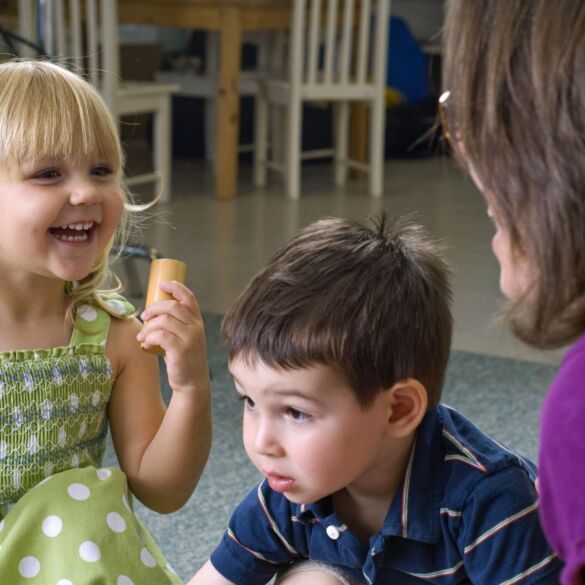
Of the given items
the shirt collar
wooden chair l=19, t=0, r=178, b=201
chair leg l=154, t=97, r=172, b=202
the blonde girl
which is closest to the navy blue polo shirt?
the shirt collar

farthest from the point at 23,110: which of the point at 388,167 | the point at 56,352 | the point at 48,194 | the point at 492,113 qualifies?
the point at 388,167

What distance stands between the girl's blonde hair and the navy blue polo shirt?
39 cm

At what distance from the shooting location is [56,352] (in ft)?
3.76

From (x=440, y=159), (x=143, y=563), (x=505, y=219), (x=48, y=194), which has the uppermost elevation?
(x=505, y=219)

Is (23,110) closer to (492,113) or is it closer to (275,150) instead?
(492,113)

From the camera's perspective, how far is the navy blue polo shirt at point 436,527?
3.14 ft

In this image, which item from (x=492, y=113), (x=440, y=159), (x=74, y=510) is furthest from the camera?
(x=440, y=159)

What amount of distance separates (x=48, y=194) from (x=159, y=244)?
212 cm

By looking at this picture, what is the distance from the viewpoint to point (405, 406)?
100 cm

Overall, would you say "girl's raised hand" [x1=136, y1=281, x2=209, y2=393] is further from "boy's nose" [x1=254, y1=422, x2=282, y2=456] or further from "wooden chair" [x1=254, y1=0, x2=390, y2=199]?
"wooden chair" [x1=254, y1=0, x2=390, y2=199]

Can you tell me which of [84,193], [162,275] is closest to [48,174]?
[84,193]

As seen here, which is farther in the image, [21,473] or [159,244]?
[159,244]

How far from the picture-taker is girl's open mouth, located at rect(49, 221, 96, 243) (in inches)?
43.9

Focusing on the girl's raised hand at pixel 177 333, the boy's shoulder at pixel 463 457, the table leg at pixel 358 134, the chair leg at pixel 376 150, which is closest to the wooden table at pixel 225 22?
the chair leg at pixel 376 150
